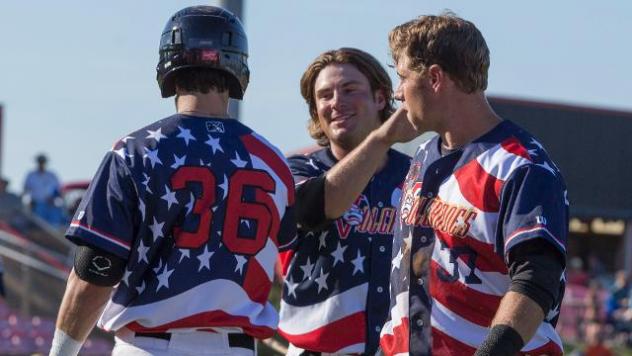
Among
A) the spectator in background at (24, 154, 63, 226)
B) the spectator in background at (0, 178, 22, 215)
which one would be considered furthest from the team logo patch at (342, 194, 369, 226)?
the spectator in background at (0, 178, 22, 215)

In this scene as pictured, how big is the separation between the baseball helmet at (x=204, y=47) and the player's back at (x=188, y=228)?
21 centimetres

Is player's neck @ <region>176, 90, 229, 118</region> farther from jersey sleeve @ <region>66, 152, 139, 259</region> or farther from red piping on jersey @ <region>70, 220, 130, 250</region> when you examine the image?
red piping on jersey @ <region>70, 220, 130, 250</region>

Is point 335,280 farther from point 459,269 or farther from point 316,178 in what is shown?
point 459,269

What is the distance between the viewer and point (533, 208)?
4543mm

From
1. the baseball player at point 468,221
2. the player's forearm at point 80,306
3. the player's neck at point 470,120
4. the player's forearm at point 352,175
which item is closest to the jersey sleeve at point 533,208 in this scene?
the baseball player at point 468,221

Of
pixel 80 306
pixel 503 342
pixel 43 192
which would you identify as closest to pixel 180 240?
pixel 80 306

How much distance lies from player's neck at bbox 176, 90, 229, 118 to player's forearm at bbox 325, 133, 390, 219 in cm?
72

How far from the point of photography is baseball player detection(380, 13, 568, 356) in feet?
14.8

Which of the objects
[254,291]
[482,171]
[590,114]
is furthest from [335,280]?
[590,114]

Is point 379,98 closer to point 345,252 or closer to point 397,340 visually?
point 345,252

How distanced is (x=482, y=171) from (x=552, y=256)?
1.30ft

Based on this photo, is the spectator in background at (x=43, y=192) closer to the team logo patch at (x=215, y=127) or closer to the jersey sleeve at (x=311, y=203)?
the jersey sleeve at (x=311, y=203)

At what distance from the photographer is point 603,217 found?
1809 inches

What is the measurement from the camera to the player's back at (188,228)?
16.0 ft
